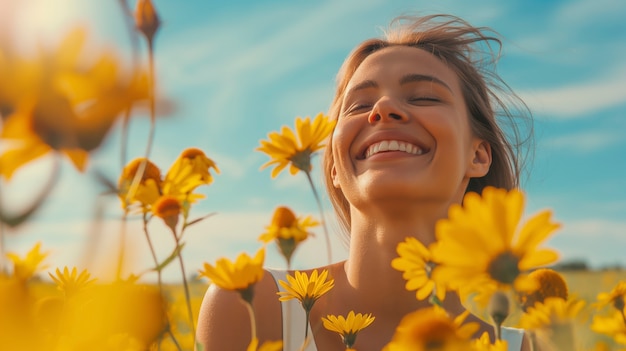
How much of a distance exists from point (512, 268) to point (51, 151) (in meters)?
0.40

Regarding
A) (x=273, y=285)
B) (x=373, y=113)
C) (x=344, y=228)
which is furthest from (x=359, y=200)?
(x=344, y=228)

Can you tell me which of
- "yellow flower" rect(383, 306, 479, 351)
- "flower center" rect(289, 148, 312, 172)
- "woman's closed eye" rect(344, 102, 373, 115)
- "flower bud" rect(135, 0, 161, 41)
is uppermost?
"woman's closed eye" rect(344, 102, 373, 115)

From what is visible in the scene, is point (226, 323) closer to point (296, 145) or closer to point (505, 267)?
point (296, 145)

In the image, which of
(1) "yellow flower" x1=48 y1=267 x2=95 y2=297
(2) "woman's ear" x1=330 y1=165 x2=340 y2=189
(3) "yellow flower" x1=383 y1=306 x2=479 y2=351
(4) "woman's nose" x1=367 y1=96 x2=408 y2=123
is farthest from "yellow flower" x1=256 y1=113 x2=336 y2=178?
(2) "woman's ear" x1=330 y1=165 x2=340 y2=189

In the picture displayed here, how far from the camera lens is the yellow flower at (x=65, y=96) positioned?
371 millimetres

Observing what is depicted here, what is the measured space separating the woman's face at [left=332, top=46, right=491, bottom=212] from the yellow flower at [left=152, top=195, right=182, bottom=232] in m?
0.85

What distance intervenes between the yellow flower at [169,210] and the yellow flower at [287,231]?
0.57 m

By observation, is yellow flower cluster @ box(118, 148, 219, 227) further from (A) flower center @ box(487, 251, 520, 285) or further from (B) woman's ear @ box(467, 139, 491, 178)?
(B) woman's ear @ box(467, 139, 491, 178)

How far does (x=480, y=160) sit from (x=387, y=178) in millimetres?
690

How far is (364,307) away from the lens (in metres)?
1.94

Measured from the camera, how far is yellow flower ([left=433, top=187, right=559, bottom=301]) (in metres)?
0.50

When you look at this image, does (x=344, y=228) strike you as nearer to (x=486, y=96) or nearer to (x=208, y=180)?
(x=486, y=96)

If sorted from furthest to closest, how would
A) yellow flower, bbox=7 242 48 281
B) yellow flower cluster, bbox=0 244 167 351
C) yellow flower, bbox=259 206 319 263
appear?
1. yellow flower, bbox=259 206 319 263
2. yellow flower, bbox=7 242 48 281
3. yellow flower cluster, bbox=0 244 167 351

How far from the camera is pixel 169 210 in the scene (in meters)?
0.91
